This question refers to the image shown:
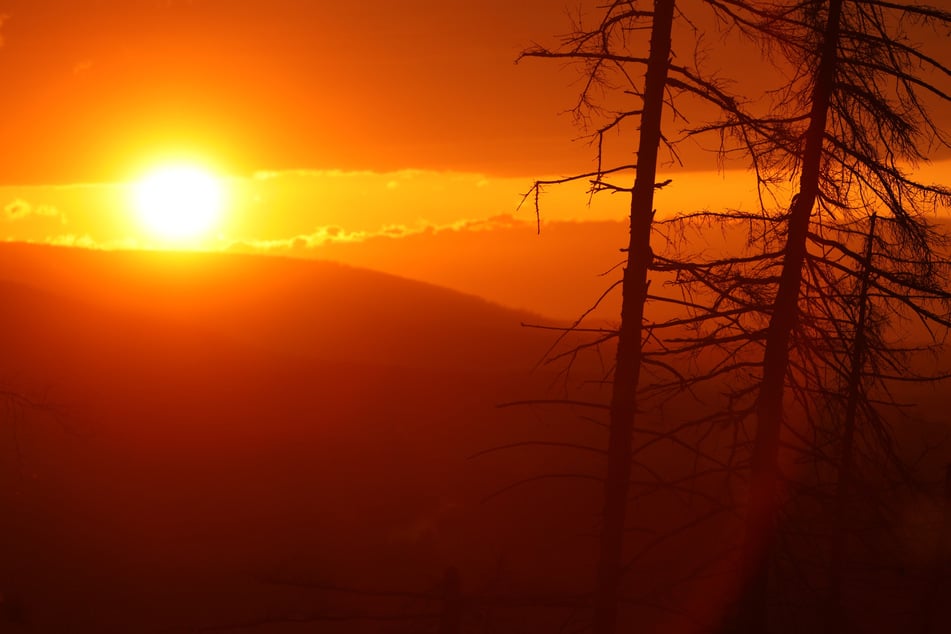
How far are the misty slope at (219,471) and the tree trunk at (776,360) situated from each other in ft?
30.4

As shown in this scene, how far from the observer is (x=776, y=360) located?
1118 centimetres

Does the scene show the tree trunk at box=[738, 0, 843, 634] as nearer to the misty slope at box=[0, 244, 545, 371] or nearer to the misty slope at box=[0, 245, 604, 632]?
the misty slope at box=[0, 245, 604, 632]

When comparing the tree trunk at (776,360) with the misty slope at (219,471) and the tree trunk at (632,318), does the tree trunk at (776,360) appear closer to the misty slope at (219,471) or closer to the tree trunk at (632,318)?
the tree trunk at (632,318)

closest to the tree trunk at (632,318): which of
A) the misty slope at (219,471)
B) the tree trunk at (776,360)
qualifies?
the tree trunk at (776,360)

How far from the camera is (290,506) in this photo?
35.8m

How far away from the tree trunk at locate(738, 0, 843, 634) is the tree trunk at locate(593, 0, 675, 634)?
6.53 feet

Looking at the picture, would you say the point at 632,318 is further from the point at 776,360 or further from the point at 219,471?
the point at 219,471

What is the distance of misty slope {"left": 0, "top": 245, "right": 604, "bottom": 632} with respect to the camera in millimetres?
27812

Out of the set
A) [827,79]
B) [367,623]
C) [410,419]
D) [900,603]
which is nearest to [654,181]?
[827,79]

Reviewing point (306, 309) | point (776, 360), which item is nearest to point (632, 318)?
point (776, 360)

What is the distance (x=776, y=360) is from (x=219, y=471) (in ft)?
109

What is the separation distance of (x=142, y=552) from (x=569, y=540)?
1702cm

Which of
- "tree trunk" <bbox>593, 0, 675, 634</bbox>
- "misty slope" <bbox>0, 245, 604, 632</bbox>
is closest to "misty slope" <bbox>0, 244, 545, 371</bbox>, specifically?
"misty slope" <bbox>0, 245, 604, 632</bbox>

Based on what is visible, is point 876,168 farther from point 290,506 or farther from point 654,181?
point 290,506
